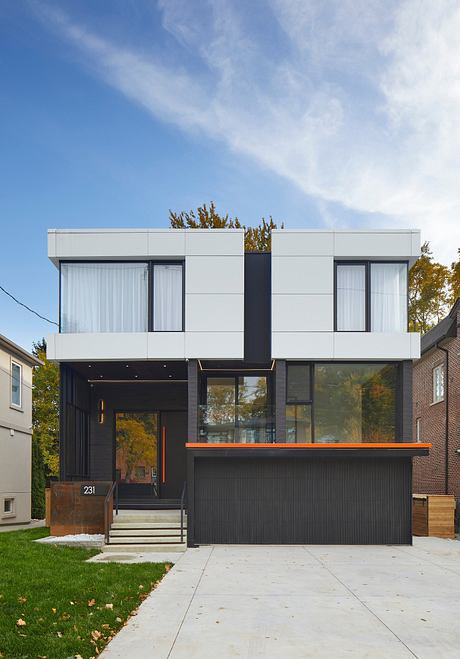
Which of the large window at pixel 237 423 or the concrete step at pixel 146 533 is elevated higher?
the large window at pixel 237 423

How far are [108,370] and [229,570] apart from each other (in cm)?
868

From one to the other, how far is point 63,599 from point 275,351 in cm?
995

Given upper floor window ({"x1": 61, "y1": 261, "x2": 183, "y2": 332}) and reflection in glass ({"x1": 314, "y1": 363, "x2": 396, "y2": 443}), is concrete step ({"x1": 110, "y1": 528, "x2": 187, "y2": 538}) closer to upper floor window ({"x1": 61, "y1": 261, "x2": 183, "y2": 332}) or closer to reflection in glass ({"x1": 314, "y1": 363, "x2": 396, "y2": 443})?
reflection in glass ({"x1": 314, "y1": 363, "x2": 396, "y2": 443})

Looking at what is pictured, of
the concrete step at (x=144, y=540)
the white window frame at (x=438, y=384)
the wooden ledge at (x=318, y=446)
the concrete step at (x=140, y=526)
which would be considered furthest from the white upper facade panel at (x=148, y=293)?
the white window frame at (x=438, y=384)

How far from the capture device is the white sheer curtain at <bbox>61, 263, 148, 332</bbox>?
61.5ft

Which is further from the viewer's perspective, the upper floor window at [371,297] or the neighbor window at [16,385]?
the neighbor window at [16,385]

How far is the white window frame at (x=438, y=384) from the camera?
24.7m

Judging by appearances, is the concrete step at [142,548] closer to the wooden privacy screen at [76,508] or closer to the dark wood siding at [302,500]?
the dark wood siding at [302,500]

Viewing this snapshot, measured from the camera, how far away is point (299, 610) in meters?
9.32

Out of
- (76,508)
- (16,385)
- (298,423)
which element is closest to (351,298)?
(298,423)

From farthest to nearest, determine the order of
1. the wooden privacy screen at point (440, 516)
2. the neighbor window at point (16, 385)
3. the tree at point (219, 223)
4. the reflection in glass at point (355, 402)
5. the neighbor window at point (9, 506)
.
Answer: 1. the tree at point (219, 223)
2. the neighbor window at point (16, 385)
3. the neighbor window at point (9, 506)
4. the wooden privacy screen at point (440, 516)
5. the reflection in glass at point (355, 402)

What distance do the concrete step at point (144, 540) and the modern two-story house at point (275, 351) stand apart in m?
0.69

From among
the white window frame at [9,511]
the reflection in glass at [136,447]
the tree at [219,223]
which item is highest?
the tree at [219,223]

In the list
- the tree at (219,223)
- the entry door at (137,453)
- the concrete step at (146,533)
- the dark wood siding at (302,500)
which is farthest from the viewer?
the tree at (219,223)
